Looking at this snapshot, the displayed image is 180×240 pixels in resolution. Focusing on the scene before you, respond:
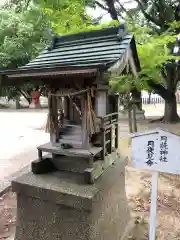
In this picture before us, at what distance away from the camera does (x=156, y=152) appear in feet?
9.96

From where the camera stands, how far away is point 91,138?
3.55 metres

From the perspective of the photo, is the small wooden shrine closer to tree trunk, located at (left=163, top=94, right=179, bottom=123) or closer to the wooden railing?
the wooden railing

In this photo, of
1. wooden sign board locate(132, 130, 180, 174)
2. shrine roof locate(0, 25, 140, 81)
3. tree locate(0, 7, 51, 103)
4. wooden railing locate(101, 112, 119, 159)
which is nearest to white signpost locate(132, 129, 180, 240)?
wooden sign board locate(132, 130, 180, 174)

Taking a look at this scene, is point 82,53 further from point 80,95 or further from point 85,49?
point 80,95

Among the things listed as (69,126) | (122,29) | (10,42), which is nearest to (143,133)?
(69,126)

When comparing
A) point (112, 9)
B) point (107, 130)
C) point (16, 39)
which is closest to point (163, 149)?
point (107, 130)

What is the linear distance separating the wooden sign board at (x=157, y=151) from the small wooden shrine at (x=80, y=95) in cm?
57

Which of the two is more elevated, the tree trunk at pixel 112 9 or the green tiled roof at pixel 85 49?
the tree trunk at pixel 112 9

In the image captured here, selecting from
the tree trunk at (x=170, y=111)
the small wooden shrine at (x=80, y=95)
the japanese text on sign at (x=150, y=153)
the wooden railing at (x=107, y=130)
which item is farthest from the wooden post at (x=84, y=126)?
the tree trunk at (x=170, y=111)

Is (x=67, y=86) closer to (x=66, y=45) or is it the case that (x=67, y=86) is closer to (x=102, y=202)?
(x=66, y=45)

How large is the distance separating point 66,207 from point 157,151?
1.47 m

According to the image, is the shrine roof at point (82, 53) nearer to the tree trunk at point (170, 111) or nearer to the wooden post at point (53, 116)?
the wooden post at point (53, 116)

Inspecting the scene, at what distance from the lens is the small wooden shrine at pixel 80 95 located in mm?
3152

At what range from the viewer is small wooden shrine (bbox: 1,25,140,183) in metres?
3.15
